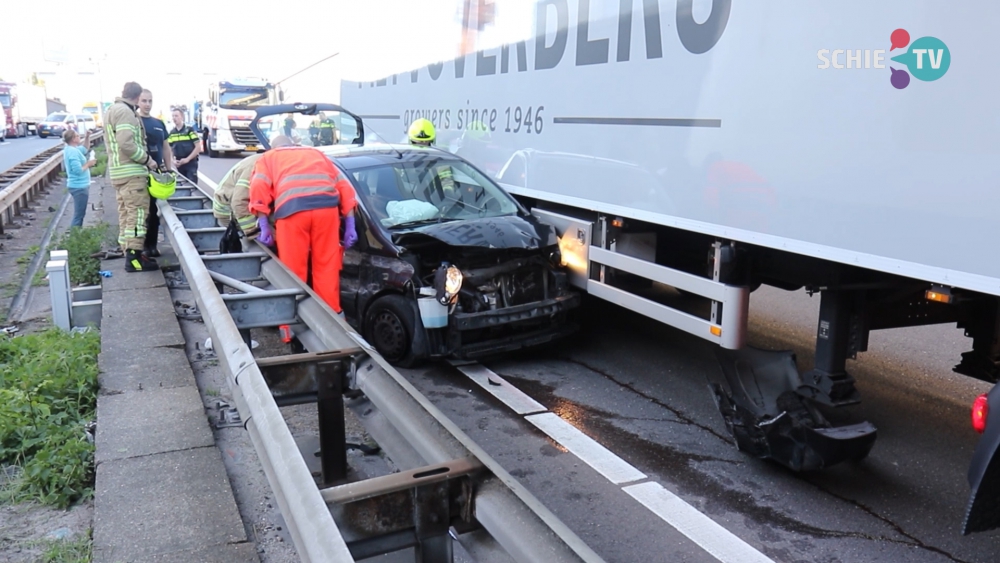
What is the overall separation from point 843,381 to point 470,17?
540 cm

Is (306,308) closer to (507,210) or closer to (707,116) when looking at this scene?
(707,116)

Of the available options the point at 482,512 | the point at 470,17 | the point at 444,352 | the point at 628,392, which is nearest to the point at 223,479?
the point at 482,512

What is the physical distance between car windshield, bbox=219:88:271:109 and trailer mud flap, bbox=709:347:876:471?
93.6 ft

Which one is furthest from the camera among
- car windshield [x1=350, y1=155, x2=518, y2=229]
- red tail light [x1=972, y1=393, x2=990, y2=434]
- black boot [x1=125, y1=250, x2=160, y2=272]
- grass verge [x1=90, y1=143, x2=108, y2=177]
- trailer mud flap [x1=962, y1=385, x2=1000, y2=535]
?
grass verge [x1=90, y1=143, x2=108, y2=177]

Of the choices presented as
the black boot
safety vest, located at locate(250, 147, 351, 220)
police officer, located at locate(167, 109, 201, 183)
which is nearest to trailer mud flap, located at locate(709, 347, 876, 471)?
safety vest, located at locate(250, 147, 351, 220)

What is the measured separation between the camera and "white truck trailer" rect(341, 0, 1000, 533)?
347 centimetres

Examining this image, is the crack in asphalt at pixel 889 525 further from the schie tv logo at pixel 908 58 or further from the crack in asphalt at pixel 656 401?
the schie tv logo at pixel 908 58

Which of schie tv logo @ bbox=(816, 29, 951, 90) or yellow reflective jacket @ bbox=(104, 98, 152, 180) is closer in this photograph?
schie tv logo @ bbox=(816, 29, 951, 90)

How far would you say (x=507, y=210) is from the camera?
7.01 m

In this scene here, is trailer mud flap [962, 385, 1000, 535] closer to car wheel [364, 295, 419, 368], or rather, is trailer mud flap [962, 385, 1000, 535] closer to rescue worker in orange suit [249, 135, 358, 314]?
car wheel [364, 295, 419, 368]

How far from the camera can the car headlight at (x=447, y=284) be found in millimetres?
5953

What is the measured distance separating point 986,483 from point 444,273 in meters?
3.79

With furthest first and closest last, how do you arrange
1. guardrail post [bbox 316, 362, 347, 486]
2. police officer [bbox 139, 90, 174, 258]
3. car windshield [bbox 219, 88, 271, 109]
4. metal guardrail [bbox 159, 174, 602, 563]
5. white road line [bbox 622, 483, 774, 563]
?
car windshield [bbox 219, 88, 271, 109], police officer [bbox 139, 90, 174, 258], white road line [bbox 622, 483, 774, 563], guardrail post [bbox 316, 362, 347, 486], metal guardrail [bbox 159, 174, 602, 563]

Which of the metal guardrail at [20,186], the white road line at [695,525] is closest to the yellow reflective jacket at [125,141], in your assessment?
the metal guardrail at [20,186]
